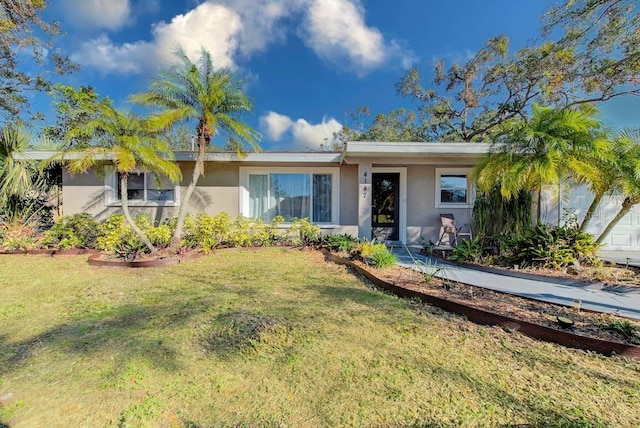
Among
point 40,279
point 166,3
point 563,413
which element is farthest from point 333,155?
point 166,3

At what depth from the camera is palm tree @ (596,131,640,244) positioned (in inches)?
198

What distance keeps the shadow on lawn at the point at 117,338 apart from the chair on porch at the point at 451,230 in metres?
7.09

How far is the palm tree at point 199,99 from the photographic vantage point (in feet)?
24.1

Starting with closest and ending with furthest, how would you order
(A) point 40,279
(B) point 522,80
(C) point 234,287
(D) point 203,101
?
(C) point 234,287 < (A) point 40,279 < (D) point 203,101 < (B) point 522,80

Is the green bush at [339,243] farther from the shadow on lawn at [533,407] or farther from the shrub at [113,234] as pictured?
the shadow on lawn at [533,407]

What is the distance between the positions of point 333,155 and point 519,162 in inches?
190

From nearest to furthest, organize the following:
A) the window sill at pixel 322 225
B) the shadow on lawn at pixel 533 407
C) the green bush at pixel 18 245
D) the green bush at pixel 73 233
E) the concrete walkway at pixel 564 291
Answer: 1. the shadow on lawn at pixel 533 407
2. the concrete walkway at pixel 564 291
3. the green bush at pixel 18 245
4. the green bush at pixel 73 233
5. the window sill at pixel 322 225

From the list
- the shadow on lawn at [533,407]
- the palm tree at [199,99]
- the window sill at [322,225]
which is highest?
the palm tree at [199,99]

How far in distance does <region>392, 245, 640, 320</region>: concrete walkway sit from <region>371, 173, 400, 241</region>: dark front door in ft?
11.9

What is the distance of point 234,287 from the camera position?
4.93 m

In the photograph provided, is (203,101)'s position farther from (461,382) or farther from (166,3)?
(461,382)

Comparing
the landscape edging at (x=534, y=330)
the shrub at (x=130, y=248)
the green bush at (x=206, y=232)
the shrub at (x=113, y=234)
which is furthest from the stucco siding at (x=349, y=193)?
the shrub at (x=113, y=234)

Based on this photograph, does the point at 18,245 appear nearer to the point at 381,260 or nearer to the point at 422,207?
the point at 381,260

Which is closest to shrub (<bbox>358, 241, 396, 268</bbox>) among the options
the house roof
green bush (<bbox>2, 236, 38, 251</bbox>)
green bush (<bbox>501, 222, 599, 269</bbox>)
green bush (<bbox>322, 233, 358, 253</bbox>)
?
green bush (<bbox>322, 233, 358, 253</bbox>)
